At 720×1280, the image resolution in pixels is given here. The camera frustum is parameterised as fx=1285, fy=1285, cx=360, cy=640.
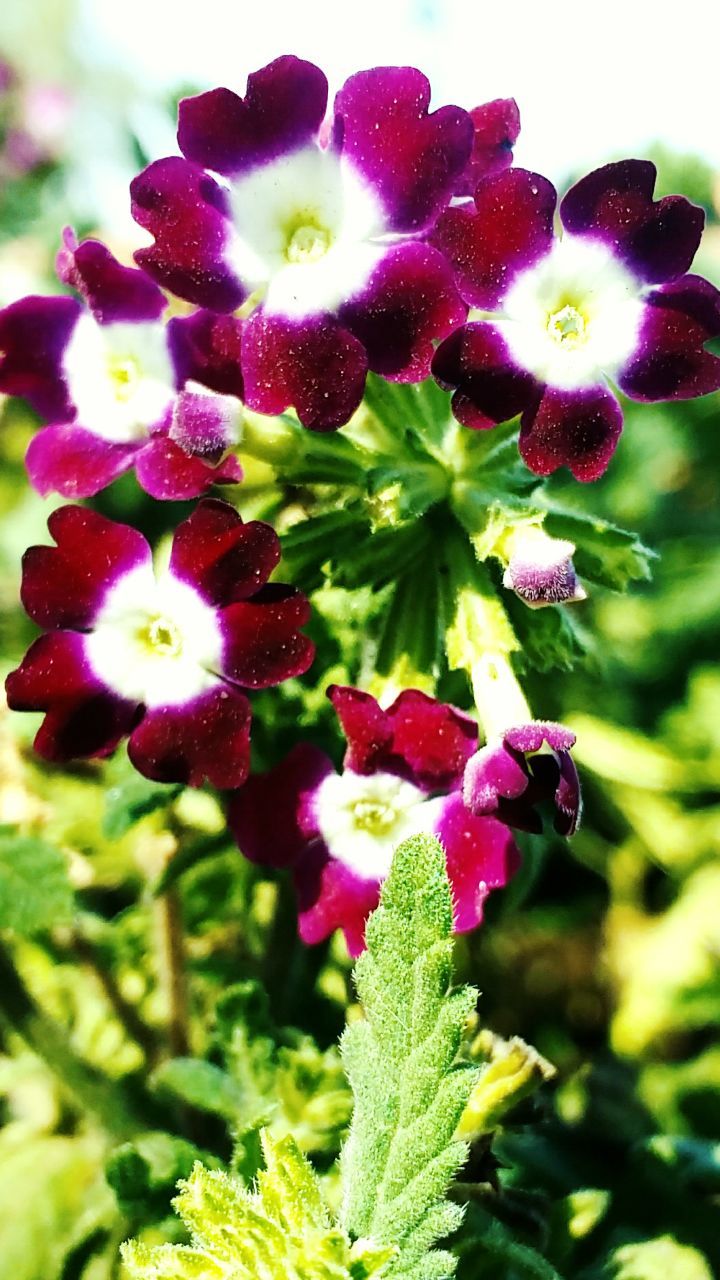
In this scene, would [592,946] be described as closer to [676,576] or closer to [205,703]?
[676,576]

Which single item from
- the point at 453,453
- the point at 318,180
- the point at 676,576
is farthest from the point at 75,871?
the point at 676,576

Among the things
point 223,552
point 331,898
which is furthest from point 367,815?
point 223,552

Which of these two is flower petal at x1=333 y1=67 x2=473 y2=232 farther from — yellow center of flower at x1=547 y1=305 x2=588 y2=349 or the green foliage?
the green foliage

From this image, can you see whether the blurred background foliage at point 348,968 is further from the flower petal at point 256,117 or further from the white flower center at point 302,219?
the flower petal at point 256,117

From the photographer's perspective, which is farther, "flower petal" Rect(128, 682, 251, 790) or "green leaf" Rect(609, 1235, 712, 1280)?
"green leaf" Rect(609, 1235, 712, 1280)

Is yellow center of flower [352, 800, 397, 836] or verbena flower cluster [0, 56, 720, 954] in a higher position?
verbena flower cluster [0, 56, 720, 954]

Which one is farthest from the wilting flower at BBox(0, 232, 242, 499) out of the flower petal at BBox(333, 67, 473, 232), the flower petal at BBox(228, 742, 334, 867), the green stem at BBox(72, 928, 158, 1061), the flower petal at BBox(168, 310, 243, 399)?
the green stem at BBox(72, 928, 158, 1061)
